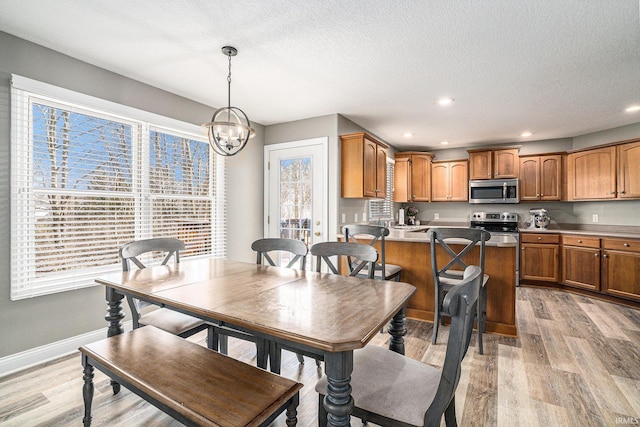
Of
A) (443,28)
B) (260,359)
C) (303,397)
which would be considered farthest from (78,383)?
(443,28)

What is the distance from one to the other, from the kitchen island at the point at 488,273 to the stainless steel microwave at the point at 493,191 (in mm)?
2622

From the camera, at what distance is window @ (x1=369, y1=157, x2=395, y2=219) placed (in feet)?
17.6

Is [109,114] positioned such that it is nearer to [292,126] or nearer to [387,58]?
[292,126]

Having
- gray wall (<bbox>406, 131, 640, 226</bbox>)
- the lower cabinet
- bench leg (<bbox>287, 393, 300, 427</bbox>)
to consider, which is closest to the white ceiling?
gray wall (<bbox>406, 131, 640, 226</bbox>)

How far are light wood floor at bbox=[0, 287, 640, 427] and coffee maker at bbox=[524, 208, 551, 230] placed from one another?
90.5 inches

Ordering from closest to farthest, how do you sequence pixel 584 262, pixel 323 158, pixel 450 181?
pixel 323 158
pixel 584 262
pixel 450 181

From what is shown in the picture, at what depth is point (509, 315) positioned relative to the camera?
3.06 metres

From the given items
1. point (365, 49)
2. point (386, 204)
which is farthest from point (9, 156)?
point (386, 204)

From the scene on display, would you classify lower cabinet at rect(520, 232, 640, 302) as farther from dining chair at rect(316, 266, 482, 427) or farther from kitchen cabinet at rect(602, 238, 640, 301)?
dining chair at rect(316, 266, 482, 427)

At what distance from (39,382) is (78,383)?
0.30m

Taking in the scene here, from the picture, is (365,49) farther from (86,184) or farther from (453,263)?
(86,184)

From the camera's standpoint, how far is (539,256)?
16.5 ft

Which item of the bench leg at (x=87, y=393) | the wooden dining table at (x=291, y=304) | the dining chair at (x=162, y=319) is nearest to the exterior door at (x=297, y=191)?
the wooden dining table at (x=291, y=304)

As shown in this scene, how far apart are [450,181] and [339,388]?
574 centimetres
